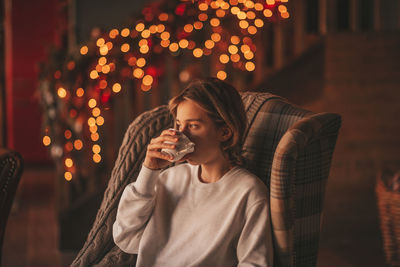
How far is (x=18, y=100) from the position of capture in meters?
7.07

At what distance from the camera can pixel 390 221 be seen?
3.04m

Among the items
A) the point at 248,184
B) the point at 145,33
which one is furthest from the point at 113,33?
the point at 248,184

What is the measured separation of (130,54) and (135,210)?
200cm

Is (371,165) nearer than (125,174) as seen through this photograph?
No

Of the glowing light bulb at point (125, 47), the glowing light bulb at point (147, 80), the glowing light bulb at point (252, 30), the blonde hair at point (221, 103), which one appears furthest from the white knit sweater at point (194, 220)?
the glowing light bulb at point (252, 30)

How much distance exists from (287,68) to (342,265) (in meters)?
1.61

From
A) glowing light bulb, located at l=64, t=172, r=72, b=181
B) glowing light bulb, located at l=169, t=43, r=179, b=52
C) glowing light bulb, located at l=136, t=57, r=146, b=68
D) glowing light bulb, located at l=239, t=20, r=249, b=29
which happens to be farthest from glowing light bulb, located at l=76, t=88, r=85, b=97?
glowing light bulb, located at l=239, t=20, r=249, b=29

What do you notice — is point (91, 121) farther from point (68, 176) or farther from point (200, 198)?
point (200, 198)

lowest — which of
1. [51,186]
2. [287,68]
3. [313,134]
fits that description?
[51,186]

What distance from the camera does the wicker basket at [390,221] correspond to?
2998mm

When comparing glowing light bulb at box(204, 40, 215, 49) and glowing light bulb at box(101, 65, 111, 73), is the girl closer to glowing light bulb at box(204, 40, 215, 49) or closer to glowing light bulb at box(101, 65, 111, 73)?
glowing light bulb at box(101, 65, 111, 73)

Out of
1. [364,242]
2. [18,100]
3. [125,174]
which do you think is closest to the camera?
[125,174]

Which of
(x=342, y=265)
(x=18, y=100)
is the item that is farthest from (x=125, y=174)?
(x=18, y=100)

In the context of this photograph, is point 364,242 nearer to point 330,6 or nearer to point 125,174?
point 330,6
